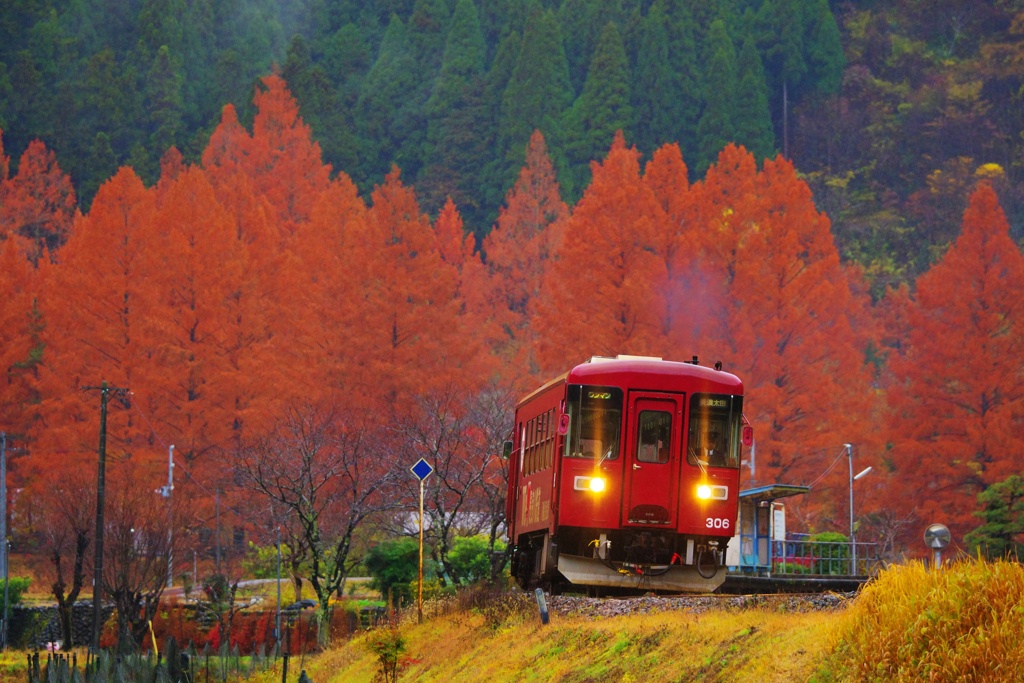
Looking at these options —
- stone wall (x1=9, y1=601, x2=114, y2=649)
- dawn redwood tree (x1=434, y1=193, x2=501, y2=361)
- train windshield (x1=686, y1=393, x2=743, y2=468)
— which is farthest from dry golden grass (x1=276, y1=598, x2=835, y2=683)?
dawn redwood tree (x1=434, y1=193, x2=501, y2=361)

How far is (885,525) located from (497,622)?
31686 mm

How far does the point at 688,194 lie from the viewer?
6200 centimetres

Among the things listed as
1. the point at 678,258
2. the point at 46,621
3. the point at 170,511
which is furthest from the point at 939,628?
the point at 678,258

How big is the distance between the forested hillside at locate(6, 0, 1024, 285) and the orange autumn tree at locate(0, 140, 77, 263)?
468 centimetres

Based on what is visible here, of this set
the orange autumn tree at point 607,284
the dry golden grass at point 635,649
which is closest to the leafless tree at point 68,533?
the orange autumn tree at point 607,284

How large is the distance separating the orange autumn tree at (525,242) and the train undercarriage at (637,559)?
2553 inches

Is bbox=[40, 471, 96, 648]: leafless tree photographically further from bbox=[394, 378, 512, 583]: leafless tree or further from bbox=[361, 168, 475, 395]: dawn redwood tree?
bbox=[361, 168, 475, 395]: dawn redwood tree

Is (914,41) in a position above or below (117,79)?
above

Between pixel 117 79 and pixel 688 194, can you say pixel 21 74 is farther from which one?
pixel 688 194

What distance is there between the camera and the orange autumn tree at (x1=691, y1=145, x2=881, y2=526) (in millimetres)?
55188

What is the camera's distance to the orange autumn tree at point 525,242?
93.1 meters

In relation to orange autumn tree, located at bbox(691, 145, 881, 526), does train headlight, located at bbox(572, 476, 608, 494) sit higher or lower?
lower

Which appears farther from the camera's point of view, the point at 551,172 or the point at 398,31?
the point at 398,31

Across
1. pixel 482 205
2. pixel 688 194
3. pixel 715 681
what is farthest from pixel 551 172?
pixel 715 681
